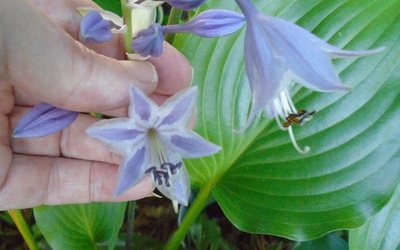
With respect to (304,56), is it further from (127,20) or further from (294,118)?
(127,20)

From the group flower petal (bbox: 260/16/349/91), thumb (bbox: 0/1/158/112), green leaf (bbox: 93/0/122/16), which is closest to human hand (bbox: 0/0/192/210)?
thumb (bbox: 0/1/158/112)

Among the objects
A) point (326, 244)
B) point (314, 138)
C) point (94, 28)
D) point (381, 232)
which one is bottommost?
point (326, 244)

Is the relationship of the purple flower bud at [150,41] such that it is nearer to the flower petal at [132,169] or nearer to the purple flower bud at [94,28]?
the purple flower bud at [94,28]

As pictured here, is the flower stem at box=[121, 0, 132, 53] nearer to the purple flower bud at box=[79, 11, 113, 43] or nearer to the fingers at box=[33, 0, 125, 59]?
the purple flower bud at box=[79, 11, 113, 43]

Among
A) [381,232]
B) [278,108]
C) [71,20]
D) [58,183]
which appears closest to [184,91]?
[278,108]

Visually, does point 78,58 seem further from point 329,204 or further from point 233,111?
point 329,204
